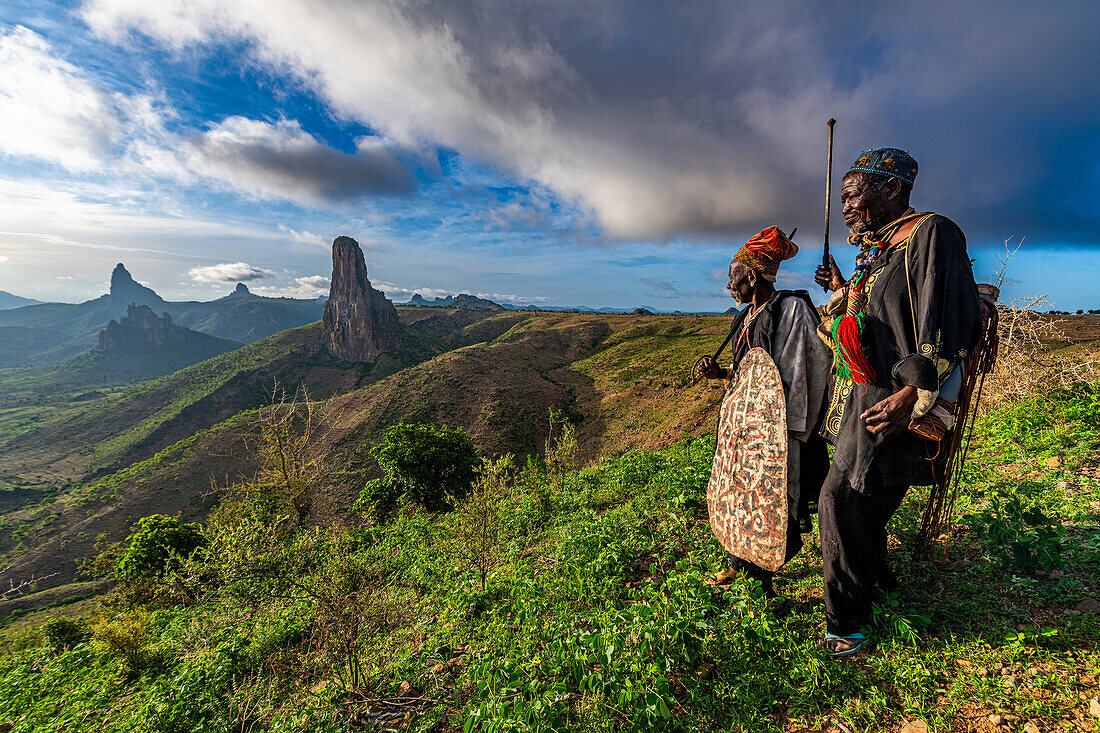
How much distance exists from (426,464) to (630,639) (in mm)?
17898

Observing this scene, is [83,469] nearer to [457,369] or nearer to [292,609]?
[457,369]

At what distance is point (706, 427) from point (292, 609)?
2464 cm

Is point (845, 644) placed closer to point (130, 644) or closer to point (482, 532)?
point (482, 532)

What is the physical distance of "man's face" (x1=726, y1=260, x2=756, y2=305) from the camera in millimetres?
3189

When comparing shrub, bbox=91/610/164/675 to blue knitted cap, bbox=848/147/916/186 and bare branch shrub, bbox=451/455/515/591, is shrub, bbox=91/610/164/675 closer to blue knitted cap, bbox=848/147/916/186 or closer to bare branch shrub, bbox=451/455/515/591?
bare branch shrub, bbox=451/455/515/591

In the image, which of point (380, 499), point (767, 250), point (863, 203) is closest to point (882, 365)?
point (863, 203)

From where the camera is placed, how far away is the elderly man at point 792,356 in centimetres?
289

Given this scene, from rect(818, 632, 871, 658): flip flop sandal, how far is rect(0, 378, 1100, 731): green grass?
6cm

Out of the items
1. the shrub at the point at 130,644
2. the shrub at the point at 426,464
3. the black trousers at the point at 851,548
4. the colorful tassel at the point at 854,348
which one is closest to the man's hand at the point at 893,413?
the colorful tassel at the point at 854,348

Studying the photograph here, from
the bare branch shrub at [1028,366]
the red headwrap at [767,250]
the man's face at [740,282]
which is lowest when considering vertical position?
the bare branch shrub at [1028,366]

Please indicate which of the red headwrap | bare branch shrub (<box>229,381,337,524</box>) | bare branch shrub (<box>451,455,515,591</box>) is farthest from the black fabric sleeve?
bare branch shrub (<box>229,381,337,524</box>)

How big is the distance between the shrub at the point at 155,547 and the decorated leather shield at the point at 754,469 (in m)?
17.0

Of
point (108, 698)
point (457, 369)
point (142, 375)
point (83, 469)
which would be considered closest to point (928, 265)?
point (108, 698)

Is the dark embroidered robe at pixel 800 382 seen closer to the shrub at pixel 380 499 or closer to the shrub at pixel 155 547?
the shrub at pixel 155 547
